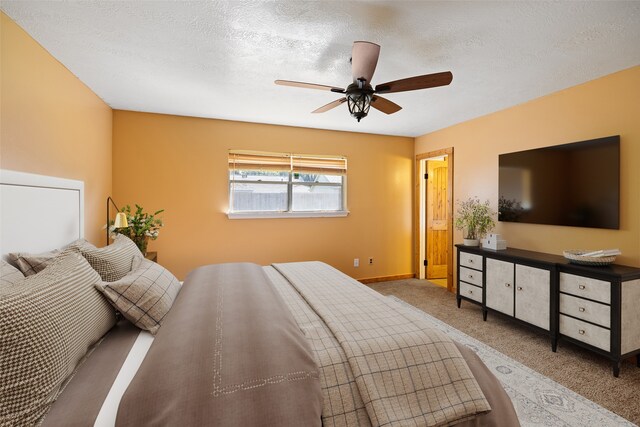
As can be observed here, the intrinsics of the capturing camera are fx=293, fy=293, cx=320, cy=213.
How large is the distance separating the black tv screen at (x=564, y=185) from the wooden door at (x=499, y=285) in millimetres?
662

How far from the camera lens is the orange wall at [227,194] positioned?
12.4 ft

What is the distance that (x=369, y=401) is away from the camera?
1099mm

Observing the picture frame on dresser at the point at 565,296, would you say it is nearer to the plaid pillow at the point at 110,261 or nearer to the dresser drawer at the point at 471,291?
the dresser drawer at the point at 471,291

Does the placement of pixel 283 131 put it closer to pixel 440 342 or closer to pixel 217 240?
pixel 217 240

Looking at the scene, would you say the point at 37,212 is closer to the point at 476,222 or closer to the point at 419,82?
the point at 419,82

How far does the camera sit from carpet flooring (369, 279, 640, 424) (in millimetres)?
2039

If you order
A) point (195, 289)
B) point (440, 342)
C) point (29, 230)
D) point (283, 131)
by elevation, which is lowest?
point (440, 342)

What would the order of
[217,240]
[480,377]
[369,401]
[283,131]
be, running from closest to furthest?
[369,401] → [480,377] → [217,240] → [283,131]

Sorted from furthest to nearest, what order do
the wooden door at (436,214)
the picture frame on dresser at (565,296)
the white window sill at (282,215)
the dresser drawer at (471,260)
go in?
the wooden door at (436,214), the white window sill at (282,215), the dresser drawer at (471,260), the picture frame on dresser at (565,296)

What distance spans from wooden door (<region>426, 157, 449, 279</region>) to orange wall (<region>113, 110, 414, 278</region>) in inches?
13.3

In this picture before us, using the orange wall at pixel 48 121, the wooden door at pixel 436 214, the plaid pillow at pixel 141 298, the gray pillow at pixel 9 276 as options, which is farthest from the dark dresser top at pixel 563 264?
the orange wall at pixel 48 121

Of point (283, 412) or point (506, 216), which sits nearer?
point (283, 412)

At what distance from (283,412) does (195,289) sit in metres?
1.04

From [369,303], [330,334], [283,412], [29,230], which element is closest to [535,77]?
[369,303]
